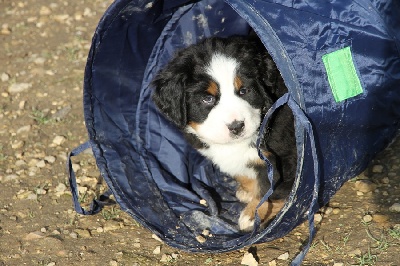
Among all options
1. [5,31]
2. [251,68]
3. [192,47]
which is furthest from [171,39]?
[5,31]

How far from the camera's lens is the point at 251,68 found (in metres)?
3.82

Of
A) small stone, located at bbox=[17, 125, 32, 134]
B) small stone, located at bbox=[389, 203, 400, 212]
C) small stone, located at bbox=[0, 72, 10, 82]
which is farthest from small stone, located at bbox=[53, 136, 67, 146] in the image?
small stone, located at bbox=[389, 203, 400, 212]

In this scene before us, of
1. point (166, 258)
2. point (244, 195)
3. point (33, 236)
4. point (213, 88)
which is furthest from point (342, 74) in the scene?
point (33, 236)

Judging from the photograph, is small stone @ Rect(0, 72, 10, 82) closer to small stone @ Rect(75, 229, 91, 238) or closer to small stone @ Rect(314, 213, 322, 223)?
small stone @ Rect(75, 229, 91, 238)

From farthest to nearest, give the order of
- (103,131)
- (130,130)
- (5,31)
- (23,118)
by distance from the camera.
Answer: (5,31) → (23,118) → (130,130) → (103,131)

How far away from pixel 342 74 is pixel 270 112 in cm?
48

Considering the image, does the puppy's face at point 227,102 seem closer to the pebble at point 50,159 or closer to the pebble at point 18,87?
the pebble at point 50,159

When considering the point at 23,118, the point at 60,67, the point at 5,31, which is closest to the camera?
the point at 23,118

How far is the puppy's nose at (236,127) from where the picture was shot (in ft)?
12.1

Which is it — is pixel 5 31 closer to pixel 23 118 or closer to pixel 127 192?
pixel 23 118

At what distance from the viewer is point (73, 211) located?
4.49 meters

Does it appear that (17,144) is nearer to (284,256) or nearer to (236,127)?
(236,127)

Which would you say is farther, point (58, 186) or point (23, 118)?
point (23, 118)

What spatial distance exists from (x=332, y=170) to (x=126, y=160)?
1.43 metres
